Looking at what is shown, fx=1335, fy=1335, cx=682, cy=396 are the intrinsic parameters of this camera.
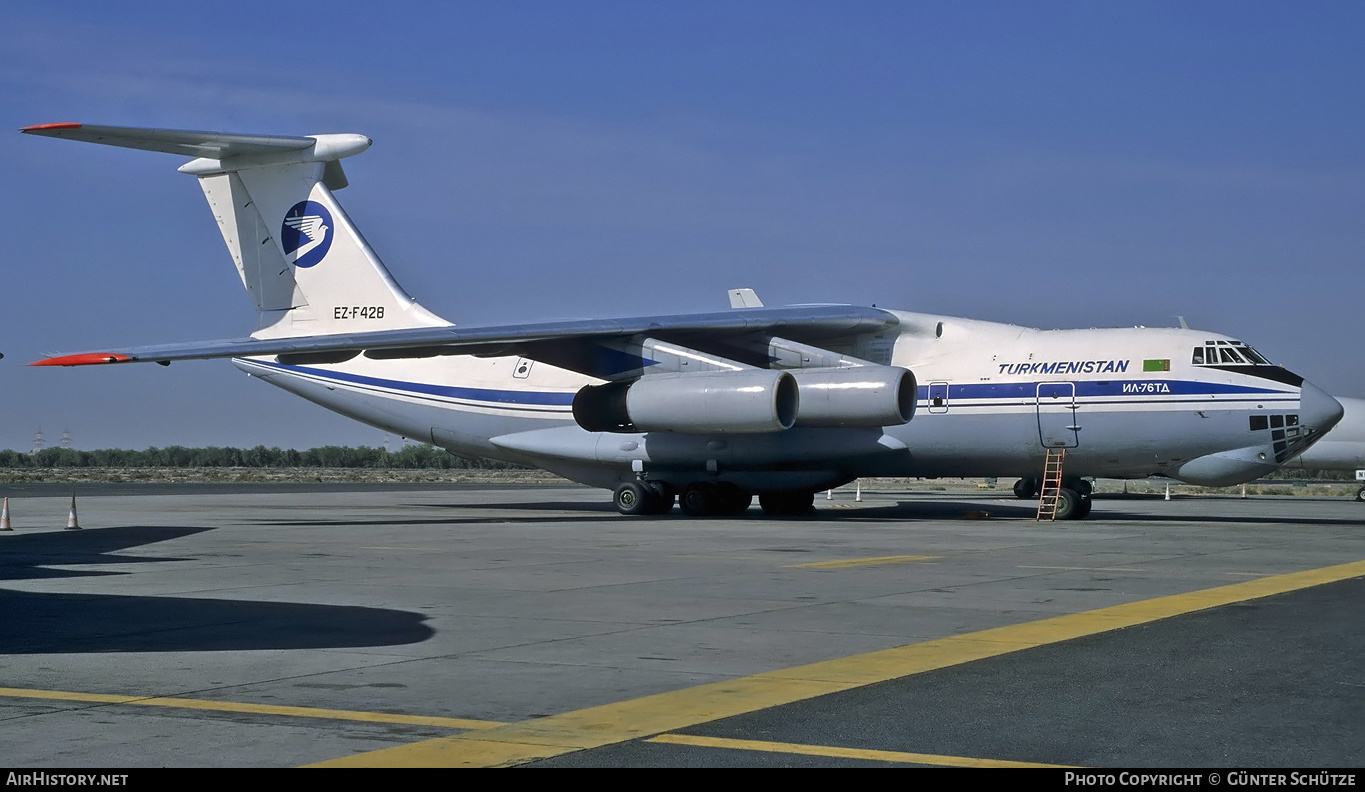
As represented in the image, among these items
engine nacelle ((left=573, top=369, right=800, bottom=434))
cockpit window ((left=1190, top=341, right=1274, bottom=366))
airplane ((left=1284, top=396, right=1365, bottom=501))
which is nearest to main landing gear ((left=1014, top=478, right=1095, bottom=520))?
cockpit window ((left=1190, top=341, right=1274, bottom=366))

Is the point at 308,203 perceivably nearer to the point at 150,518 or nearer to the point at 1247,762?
the point at 150,518

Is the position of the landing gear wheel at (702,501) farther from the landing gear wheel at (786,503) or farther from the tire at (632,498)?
the landing gear wheel at (786,503)

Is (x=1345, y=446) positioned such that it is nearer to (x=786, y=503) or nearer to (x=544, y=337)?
(x=786, y=503)

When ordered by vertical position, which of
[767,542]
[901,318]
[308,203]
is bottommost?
[767,542]

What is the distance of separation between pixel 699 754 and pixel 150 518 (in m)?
17.3

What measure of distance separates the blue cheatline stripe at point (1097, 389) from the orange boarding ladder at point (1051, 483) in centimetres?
97

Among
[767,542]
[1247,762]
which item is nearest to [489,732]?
[1247,762]

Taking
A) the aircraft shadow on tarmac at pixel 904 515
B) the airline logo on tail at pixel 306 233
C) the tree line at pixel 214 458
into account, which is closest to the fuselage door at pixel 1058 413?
the aircraft shadow on tarmac at pixel 904 515

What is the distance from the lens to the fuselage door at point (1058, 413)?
64.8 feet

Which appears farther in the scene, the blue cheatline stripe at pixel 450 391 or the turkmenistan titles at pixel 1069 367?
the blue cheatline stripe at pixel 450 391

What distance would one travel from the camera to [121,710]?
526 cm

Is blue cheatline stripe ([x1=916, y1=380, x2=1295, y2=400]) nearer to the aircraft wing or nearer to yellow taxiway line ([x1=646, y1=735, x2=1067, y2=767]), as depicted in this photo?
the aircraft wing

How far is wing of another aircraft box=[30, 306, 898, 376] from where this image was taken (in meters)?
19.3

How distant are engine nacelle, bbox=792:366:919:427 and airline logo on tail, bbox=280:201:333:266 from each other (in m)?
9.57
